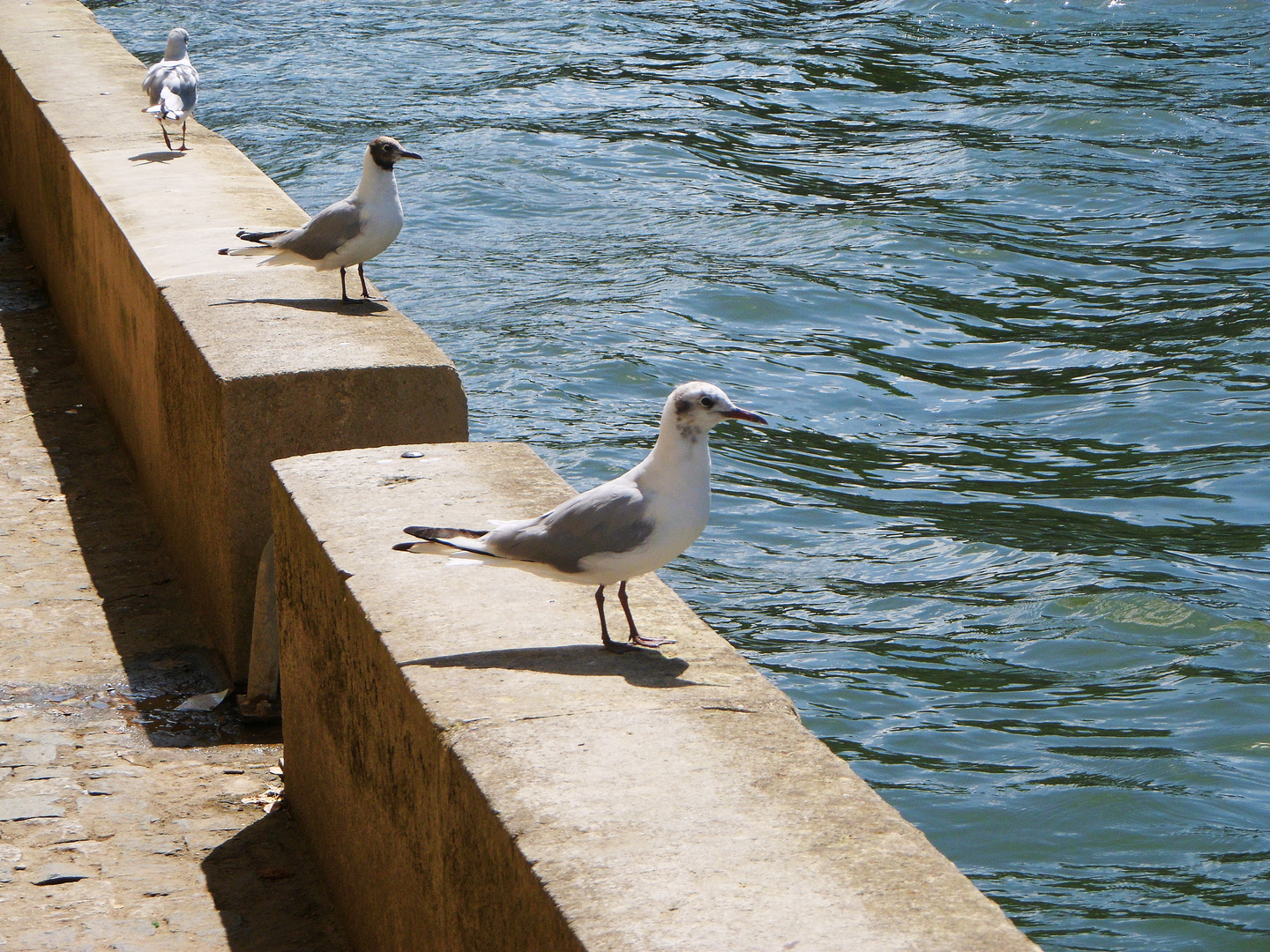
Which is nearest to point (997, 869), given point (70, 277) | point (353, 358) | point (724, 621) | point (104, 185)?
point (724, 621)

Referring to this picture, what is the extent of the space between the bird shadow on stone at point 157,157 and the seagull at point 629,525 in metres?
4.21

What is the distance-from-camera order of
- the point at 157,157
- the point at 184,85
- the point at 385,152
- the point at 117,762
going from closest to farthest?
1. the point at 117,762
2. the point at 385,152
3. the point at 157,157
4. the point at 184,85

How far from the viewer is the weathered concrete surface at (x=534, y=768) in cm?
215

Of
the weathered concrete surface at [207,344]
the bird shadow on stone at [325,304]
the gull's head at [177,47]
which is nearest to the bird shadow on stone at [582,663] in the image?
the weathered concrete surface at [207,344]

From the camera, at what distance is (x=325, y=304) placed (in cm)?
495

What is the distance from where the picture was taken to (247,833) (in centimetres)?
373

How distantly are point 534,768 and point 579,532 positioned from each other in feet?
1.92

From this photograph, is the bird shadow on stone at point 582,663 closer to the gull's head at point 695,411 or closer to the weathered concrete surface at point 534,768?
the weathered concrete surface at point 534,768

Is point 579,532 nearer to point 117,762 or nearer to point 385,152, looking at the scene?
point 117,762

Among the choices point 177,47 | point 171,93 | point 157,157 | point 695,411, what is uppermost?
→ point 177,47

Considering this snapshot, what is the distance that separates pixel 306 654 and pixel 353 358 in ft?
3.28

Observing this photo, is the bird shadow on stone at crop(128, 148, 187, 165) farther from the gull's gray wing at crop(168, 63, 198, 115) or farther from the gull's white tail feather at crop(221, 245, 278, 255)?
the gull's white tail feather at crop(221, 245, 278, 255)

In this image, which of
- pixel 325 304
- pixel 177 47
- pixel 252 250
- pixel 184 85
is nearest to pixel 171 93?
pixel 184 85

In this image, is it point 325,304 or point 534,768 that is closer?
point 534,768
